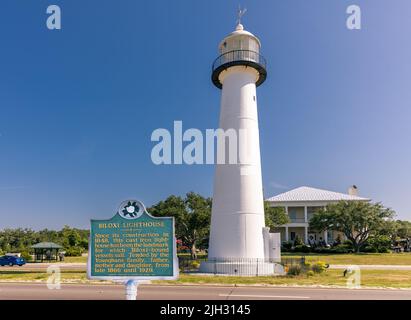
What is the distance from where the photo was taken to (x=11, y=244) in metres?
70.2

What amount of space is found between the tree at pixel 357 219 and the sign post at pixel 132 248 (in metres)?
44.1

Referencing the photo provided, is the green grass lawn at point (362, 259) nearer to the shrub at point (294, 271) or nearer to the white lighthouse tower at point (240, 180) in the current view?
the shrub at point (294, 271)

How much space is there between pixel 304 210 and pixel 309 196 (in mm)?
2697

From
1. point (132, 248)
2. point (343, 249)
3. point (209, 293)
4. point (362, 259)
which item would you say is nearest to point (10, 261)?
point (209, 293)

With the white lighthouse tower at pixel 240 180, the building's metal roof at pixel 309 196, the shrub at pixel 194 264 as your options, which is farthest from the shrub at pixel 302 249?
the white lighthouse tower at pixel 240 180

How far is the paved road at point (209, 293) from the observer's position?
13.6 metres

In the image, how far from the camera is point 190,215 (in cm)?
3747

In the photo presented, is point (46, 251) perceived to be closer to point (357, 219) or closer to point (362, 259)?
point (362, 259)

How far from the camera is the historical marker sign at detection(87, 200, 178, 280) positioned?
8273mm

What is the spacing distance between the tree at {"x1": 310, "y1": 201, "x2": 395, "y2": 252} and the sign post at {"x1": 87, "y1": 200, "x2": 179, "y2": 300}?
145 ft

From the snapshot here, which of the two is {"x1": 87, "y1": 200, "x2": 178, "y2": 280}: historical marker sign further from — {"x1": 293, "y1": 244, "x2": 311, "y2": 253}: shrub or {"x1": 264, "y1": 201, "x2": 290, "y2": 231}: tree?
{"x1": 293, "y1": 244, "x2": 311, "y2": 253}: shrub
